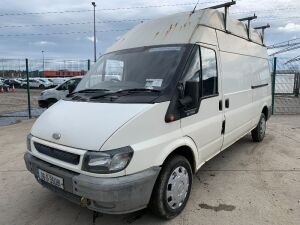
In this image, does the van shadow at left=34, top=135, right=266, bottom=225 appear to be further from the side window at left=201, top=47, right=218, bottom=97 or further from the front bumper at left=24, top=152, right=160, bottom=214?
the side window at left=201, top=47, right=218, bottom=97

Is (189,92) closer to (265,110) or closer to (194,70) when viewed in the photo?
(194,70)

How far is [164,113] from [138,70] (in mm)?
888

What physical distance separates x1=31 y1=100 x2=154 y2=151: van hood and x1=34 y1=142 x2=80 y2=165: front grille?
0.10m

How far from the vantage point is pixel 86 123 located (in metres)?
3.31

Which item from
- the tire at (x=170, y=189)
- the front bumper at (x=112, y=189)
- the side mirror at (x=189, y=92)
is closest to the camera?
the front bumper at (x=112, y=189)

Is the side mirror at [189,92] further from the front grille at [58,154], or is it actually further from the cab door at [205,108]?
the front grille at [58,154]

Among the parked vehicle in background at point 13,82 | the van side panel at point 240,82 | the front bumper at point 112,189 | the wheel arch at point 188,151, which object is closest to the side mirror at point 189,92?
the wheel arch at point 188,151

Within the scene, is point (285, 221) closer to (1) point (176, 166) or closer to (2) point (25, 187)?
(1) point (176, 166)

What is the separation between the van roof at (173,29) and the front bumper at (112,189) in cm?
191

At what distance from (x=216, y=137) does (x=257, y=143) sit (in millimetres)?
3090

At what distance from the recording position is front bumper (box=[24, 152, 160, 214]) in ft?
9.84

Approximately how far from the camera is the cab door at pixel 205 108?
3.98m

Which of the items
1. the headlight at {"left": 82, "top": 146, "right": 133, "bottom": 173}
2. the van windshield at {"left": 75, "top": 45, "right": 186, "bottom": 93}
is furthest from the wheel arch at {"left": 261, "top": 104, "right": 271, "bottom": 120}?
the headlight at {"left": 82, "top": 146, "right": 133, "bottom": 173}

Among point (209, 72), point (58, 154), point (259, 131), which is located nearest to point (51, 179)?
point (58, 154)
